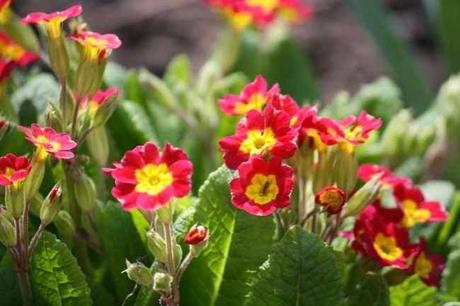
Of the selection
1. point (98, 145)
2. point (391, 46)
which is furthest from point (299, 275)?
point (391, 46)

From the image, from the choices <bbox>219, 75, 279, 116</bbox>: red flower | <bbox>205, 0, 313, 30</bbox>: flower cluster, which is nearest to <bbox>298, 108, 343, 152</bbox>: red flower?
<bbox>219, 75, 279, 116</bbox>: red flower

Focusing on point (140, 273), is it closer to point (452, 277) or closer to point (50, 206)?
point (50, 206)

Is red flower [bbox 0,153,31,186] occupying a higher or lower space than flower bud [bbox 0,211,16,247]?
higher

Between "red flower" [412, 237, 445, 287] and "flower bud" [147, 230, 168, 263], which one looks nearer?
"flower bud" [147, 230, 168, 263]

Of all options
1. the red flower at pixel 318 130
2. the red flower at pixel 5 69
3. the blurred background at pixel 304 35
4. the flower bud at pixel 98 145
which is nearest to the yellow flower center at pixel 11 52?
the red flower at pixel 5 69

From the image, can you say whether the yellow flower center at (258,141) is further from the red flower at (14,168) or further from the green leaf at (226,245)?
the red flower at (14,168)

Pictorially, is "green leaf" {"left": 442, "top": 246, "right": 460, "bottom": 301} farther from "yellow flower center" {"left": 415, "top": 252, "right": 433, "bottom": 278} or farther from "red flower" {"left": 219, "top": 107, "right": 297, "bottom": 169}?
"red flower" {"left": 219, "top": 107, "right": 297, "bottom": 169}
